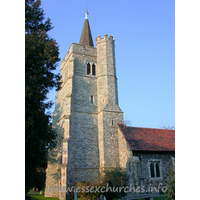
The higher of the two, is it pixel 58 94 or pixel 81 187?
pixel 58 94

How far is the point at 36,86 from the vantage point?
11555 mm

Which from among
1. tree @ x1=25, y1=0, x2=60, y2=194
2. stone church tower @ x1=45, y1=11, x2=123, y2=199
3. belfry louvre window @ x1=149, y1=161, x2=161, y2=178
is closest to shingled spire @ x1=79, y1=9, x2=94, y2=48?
stone church tower @ x1=45, y1=11, x2=123, y2=199

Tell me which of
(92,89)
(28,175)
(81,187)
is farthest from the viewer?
(92,89)

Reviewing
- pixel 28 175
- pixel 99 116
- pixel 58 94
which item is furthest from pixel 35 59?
pixel 58 94

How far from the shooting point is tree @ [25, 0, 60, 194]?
35.7 ft

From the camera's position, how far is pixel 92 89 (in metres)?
23.4

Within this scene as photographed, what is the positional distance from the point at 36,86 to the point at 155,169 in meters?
12.7

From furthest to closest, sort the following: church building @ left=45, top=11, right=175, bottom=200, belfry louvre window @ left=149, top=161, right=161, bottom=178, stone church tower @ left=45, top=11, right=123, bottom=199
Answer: stone church tower @ left=45, top=11, right=123, bottom=199 < church building @ left=45, top=11, right=175, bottom=200 < belfry louvre window @ left=149, top=161, right=161, bottom=178

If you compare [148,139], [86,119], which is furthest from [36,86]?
[148,139]

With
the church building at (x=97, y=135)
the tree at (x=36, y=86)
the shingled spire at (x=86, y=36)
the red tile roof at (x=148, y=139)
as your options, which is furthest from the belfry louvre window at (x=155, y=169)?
the shingled spire at (x=86, y=36)

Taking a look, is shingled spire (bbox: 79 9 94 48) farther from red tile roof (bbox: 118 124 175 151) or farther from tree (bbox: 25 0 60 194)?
tree (bbox: 25 0 60 194)
